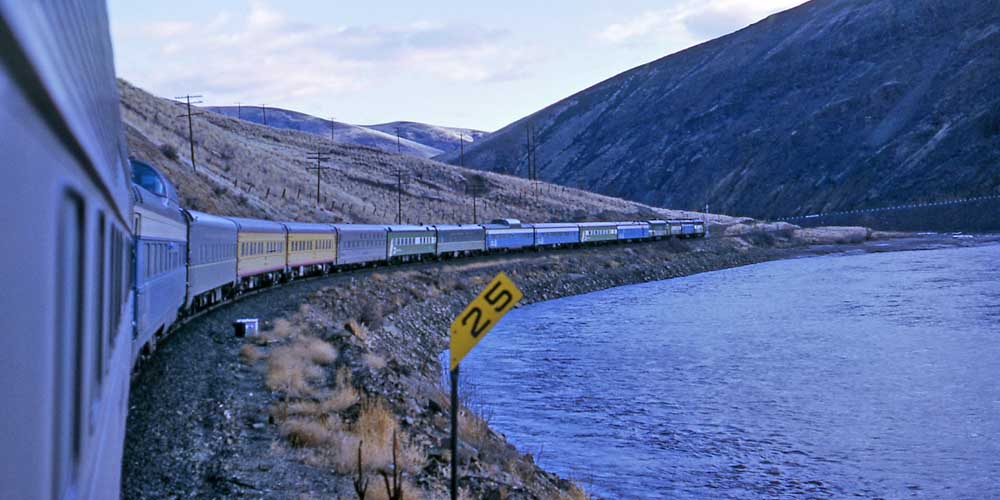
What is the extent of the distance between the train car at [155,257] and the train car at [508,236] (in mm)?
43179

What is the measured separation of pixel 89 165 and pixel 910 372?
26361 millimetres

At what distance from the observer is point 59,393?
2.64m

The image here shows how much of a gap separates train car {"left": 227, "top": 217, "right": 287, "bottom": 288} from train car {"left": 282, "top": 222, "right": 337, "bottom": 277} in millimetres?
743

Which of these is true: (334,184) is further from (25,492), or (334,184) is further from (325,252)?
(25,492)

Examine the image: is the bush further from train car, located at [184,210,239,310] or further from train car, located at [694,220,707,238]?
train car, located at [694,220,707,238]

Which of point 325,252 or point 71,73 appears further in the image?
point 325,252

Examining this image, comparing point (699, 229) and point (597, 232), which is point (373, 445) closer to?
point (597, 232)

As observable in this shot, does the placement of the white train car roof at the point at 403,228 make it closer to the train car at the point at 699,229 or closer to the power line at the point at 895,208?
the train car at the point at 699,229

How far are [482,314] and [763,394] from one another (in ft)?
59.8

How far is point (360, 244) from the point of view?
48625 millimetres

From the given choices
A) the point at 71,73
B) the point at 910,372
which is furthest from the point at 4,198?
the point at 910,372

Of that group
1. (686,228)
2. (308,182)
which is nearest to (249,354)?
(686,228)

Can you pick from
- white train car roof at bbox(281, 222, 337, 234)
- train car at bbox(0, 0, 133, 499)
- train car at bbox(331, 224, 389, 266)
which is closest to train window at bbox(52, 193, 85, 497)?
train car at bbox(0, 0, 133, 499)

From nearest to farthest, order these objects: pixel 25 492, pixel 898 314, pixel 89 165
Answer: pixel 25 492 < pixel 89 165 < pixel 898 314
